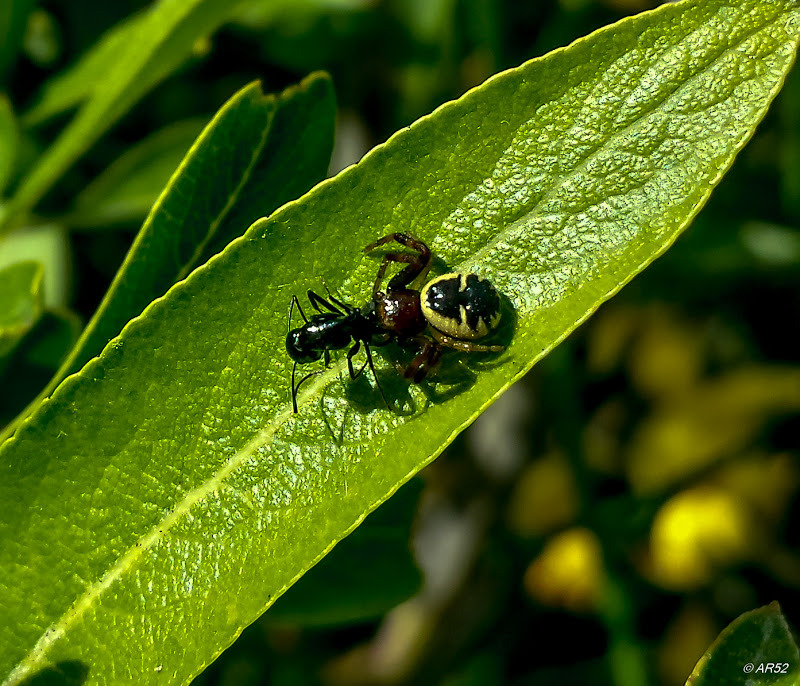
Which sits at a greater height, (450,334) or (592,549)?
(450,334)

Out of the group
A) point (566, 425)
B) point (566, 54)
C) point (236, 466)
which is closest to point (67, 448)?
point (236, 466)

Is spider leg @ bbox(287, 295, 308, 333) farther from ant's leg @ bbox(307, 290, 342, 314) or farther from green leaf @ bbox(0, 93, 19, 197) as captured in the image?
green leaf @ bbox(0, 93, 19, 197)

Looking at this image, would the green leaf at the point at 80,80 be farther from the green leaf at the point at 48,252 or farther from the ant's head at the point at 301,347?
the ant's head at the point at 301,347

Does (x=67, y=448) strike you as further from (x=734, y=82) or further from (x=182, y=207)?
(x=734, y=82)

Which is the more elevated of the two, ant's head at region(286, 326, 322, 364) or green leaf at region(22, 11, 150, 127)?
green leaf at region(22, 11, 150, 127)

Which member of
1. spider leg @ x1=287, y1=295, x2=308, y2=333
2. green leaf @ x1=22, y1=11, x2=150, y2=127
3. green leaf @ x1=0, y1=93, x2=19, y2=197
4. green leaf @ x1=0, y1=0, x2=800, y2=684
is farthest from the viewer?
green leaf @ x1=22, y1=11, x2=150, y2=127

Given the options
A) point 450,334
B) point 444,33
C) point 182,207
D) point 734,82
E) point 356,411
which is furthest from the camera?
point 444,33

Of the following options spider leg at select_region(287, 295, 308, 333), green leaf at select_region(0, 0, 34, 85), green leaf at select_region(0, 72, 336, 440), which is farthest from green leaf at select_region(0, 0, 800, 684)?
green leaf at select_region(0, 0, 34, 85)
